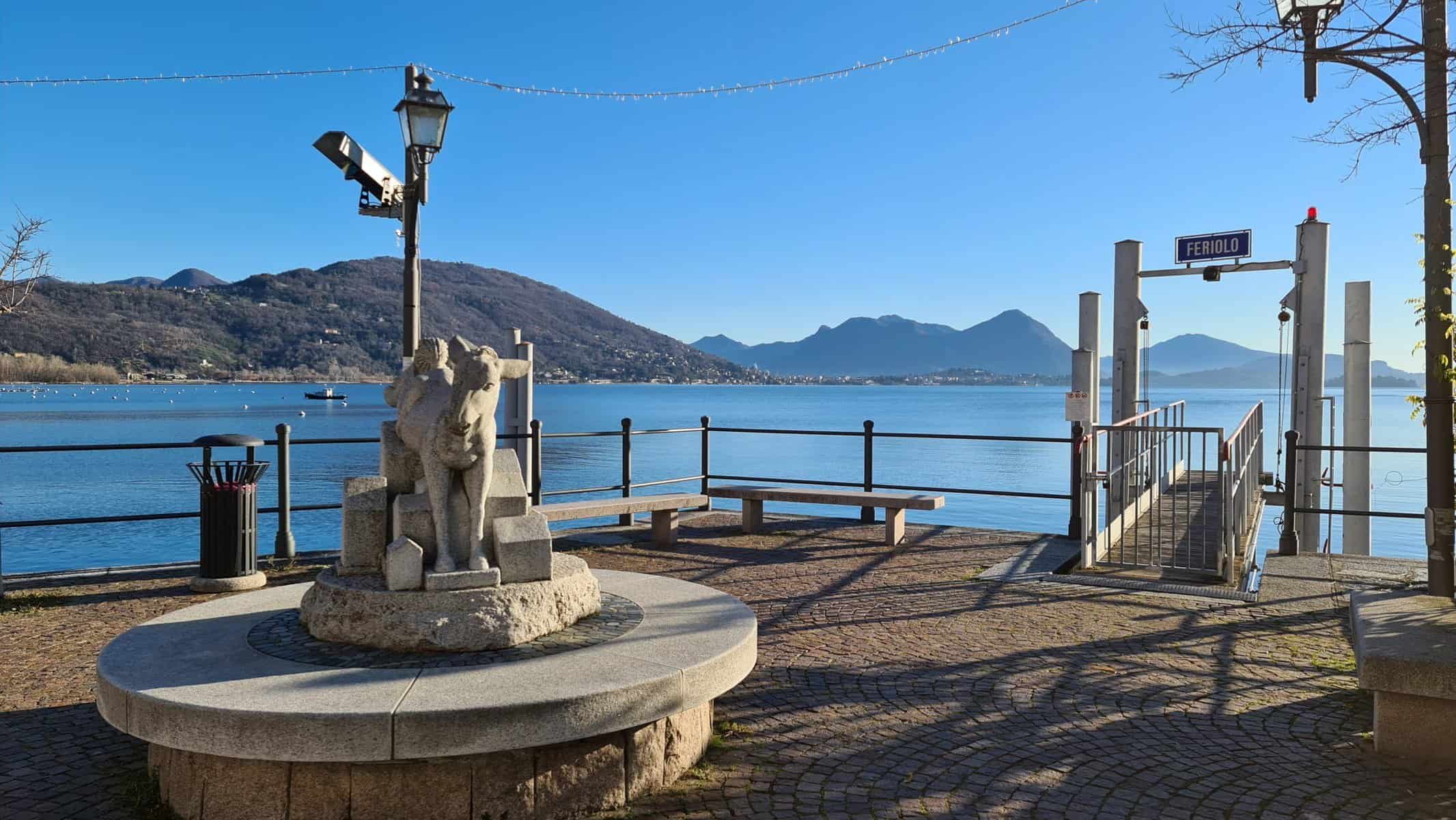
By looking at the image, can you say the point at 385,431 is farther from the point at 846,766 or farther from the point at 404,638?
the point at 846,766

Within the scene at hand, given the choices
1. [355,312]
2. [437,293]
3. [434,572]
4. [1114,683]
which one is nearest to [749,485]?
[1114,683]

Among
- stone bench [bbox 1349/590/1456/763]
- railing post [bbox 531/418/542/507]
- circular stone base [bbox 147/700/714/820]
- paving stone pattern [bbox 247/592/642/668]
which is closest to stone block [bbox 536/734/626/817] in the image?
circular stone base [bbox 147/700/714/820]

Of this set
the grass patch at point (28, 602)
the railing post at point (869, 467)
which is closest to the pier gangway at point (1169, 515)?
the railing post at point (869, 467)

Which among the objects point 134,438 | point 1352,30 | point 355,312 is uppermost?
point 355,312

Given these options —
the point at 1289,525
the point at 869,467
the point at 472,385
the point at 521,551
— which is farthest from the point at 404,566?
the point at 1289,525

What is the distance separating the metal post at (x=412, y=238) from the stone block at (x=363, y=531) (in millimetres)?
3482

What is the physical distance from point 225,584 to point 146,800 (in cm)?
411

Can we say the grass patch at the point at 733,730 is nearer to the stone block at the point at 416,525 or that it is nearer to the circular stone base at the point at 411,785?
the circular stone base at the point at 411,785

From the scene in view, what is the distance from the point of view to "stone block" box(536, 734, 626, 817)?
314 cm

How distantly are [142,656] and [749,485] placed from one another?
22.5 feet

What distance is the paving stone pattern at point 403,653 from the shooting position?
11.8 feet

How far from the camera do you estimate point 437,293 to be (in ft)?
443

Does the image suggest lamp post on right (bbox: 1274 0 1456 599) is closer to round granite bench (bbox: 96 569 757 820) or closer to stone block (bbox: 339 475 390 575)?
round granite bench (bbox: 96 569 757 820)

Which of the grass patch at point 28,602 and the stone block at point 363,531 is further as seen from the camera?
the grass patch at point 28,602
